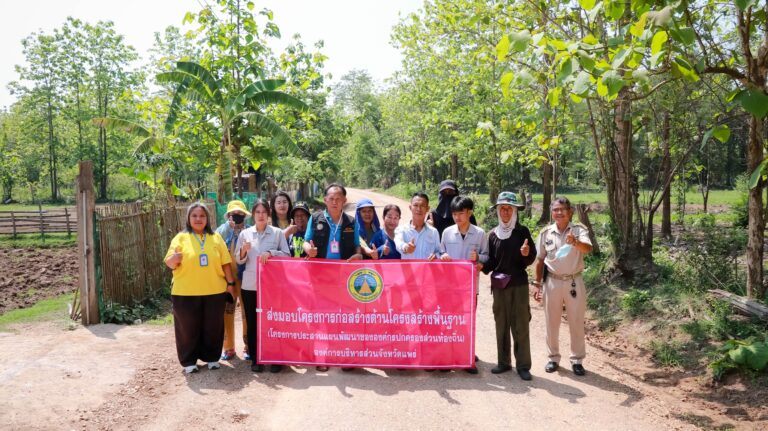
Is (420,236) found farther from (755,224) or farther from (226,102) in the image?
(226,102)

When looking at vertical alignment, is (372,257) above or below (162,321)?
above

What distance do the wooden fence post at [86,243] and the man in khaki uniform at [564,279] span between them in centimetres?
592

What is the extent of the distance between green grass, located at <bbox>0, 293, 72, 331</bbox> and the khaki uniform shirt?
673cm

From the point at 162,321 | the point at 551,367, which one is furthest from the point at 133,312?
the point at 551,367

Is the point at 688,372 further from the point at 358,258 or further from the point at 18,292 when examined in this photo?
the point at 18,292

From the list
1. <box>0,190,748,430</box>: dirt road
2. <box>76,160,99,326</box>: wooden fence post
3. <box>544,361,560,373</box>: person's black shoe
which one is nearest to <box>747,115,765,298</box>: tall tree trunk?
<box>0,190,748,430</box>: dirt road

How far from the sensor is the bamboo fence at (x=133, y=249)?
294 inches

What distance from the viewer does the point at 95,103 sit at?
40000 mm

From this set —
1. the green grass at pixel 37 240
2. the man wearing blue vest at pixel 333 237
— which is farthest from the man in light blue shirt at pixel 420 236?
the green grass at pixel 37 240

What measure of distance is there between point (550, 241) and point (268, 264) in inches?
121

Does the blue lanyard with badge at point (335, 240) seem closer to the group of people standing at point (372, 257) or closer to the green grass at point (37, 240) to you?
the group of people standing at point (372, 257)

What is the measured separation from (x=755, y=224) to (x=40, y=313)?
11.0 m

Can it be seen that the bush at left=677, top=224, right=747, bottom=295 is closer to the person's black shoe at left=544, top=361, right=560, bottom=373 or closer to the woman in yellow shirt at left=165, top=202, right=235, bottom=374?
the person's black shoe at left=544, top=361, right=560, bottom=373

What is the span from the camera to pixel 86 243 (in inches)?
280
